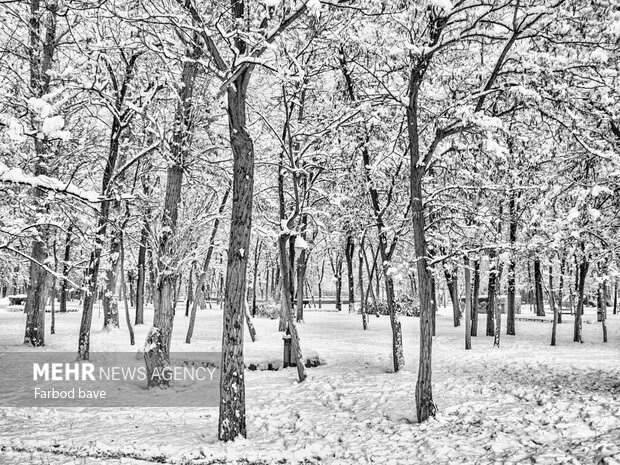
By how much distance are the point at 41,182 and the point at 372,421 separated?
6582 millimetres

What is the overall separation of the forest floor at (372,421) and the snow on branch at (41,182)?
3.43 meters

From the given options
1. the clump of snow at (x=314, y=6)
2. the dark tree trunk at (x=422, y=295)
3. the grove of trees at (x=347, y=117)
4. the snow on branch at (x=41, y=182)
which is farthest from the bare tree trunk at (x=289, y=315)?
the clump of snow at (x=314, y=6)

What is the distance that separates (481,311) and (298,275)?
48.1ft

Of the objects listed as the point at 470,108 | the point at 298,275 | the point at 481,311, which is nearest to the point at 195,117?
the point at 470,108

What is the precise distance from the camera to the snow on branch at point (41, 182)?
5.73 m

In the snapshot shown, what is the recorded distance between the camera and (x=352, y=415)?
8.64 m

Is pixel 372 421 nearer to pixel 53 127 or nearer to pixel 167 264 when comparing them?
pixel 167 264

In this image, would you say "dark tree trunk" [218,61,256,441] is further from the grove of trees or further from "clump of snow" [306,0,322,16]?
"clump of snow" [306,0,322,16]

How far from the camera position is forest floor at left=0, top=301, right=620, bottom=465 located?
20.1 ft

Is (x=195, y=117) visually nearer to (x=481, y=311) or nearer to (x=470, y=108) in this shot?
(x=470, y=108)

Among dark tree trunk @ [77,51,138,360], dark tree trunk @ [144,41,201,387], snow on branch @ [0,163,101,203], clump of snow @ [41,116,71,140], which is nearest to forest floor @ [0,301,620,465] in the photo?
dark tree trunk @ [144,41,201,387]

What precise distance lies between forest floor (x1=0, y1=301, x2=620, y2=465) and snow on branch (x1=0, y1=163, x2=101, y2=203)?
11.3 ft

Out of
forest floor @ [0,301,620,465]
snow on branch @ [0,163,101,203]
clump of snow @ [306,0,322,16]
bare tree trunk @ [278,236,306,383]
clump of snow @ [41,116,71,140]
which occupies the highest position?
clump of snow @ [306,0,322,16]

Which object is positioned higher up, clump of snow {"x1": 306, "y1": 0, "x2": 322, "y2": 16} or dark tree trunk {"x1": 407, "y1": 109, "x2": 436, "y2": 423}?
clump of snow {"x1": 306, "y1": 0, "x2": 322, "y2": 16}
